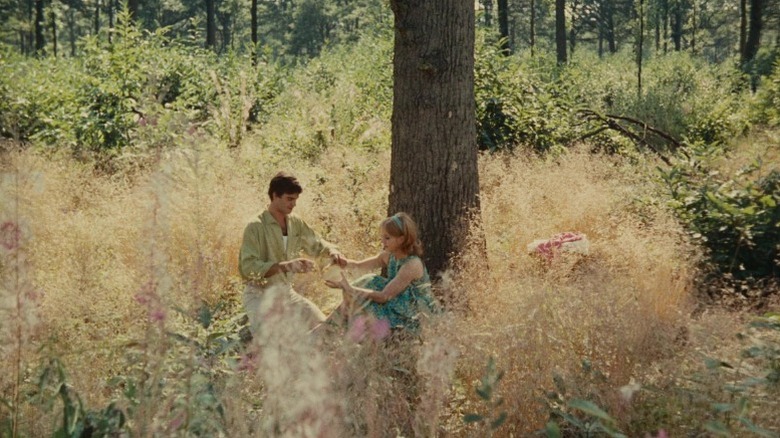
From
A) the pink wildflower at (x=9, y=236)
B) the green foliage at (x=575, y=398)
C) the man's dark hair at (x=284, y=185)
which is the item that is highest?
the pink wildflower at (x=9, y=236)

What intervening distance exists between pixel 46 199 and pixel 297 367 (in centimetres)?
728

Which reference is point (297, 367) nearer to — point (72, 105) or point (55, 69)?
point (72, 105)

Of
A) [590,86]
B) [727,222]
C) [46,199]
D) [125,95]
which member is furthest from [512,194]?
[590,86]

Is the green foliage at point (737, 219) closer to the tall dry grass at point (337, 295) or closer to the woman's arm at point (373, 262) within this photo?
the tall dry grass at point (337, 295)

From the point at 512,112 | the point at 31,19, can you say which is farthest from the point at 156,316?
the point at 31,19

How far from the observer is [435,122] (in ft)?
20.1

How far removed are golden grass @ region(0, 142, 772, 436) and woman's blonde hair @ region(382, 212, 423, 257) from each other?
1.32ft

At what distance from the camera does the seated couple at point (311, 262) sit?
507 centimetres

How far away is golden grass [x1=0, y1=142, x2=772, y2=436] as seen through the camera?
201 centimetres

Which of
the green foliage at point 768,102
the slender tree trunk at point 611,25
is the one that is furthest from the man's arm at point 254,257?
the slender tree trunk at point 611,25

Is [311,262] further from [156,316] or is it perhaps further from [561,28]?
[561,28]

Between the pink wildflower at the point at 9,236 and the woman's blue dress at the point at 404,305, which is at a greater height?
the pink wildflower at the point at 9,236

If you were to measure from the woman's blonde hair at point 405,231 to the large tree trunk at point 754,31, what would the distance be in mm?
22716

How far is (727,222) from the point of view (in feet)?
20.5
